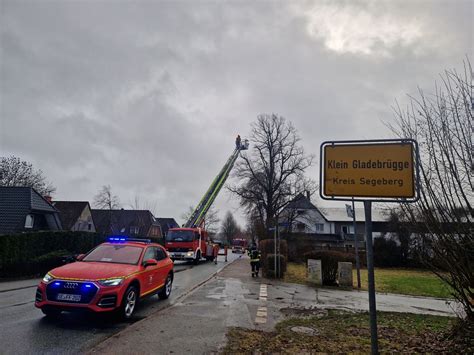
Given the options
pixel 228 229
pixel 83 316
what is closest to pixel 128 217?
pixel 83 316

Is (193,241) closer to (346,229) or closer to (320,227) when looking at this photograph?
(320,227)

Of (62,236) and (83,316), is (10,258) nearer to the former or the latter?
(62,236)

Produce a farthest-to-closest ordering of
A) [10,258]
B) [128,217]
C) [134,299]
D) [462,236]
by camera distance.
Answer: [128,217] < [10,258] < [134,299] < [462,236]

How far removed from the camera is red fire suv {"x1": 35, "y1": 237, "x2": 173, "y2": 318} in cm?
620

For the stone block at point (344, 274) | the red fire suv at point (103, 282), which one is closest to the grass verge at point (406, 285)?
the stone block at point (344, 274)

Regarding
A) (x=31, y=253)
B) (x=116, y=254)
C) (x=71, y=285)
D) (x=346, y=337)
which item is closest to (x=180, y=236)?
(x=31, y=253)

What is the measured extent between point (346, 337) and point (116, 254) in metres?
5.31

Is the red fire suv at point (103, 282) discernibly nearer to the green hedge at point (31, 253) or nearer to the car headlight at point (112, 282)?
the car headlight at point (112, 282)

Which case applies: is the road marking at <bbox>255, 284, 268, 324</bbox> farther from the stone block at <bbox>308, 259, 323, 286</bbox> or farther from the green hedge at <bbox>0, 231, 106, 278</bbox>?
the green hedge at <bbox>0, 231, 106, 278</bbox>

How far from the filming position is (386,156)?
13.3 ft

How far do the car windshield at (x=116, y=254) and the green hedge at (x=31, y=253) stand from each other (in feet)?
19.0

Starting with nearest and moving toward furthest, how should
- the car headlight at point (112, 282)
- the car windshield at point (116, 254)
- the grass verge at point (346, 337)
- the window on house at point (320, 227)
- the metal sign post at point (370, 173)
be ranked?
the metal sign post at point (370, 173) → the grass verge at point (346, 337) → the car headlight at point (112, 282) → the car windshield at point (116, 254) → the window on house at point (320, 227)

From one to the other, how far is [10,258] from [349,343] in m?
14.8

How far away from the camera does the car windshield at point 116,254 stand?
7.72 m
